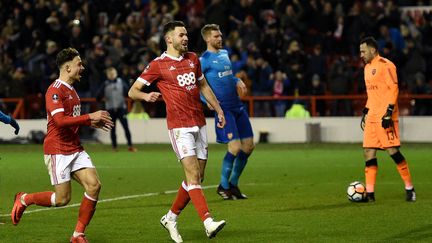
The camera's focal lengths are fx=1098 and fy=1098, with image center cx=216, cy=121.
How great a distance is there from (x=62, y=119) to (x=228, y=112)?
5287mm

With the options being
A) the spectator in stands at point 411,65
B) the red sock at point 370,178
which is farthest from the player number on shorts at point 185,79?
the spectator in stands at point 411,65

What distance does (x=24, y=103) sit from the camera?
3128 centimetres

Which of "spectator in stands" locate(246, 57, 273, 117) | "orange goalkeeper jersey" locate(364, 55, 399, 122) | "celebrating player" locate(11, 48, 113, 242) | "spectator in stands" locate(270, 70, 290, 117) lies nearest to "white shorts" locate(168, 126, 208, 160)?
"celebrating player" locate(11, 48, 113, 242)

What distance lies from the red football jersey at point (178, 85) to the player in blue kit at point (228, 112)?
363 cm

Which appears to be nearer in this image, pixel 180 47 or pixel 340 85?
pixel 180 47

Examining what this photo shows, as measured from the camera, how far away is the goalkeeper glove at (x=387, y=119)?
1438cm

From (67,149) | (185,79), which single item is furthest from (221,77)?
(67,149)

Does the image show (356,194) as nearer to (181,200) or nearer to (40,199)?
(181,200)

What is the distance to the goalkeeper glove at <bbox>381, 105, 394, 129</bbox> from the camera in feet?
47.2

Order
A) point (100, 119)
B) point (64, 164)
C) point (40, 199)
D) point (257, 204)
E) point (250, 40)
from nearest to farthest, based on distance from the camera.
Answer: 1. point (100, 119)
2. point (64, 164)
3. point (40, 199)
4. point (257, 204)
5. point (250, 40)

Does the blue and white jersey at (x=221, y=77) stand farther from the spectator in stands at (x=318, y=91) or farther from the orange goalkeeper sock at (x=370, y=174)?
the spectator in stands at (x=318, y=91)

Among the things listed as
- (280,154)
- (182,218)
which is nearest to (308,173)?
(280,154)

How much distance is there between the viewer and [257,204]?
1462 cm

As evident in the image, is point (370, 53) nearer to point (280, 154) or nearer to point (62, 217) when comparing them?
point (62, 217)
